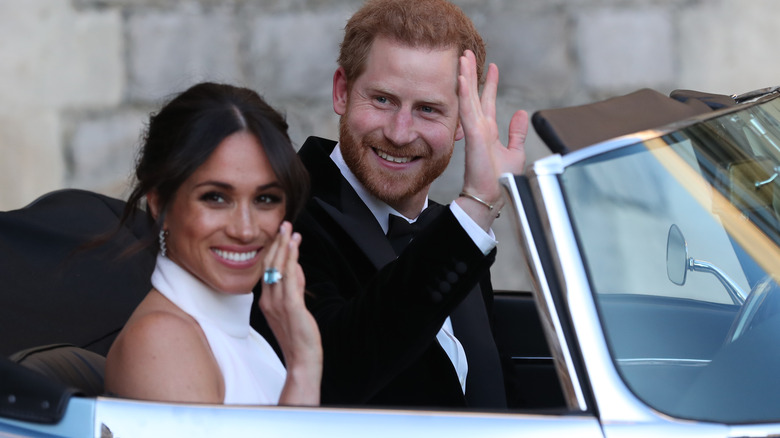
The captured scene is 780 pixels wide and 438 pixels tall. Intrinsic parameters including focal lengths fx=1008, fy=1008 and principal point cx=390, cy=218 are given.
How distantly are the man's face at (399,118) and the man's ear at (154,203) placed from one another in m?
0.67

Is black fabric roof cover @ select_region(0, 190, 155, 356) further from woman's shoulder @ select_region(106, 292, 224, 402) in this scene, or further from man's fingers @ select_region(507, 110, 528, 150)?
man's fingers @ select_region(507, 110, 528, 150)

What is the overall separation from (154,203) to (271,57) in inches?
131

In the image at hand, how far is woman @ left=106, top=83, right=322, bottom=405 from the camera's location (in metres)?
1.83

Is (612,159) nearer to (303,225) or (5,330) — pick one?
(303,225)

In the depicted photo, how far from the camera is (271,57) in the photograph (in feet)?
17.1

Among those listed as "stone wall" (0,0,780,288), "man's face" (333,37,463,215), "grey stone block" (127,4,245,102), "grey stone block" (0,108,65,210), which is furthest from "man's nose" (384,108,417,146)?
"grey stone block" (0,108,65,210)

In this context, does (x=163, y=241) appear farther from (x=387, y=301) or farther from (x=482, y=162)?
(x=482, y=162)

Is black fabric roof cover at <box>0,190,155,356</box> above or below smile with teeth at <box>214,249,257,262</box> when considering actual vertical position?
below

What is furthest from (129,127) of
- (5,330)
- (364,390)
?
(364,390)

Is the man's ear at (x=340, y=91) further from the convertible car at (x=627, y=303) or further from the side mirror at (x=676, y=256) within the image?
the side mirror at (x=676, y=256)

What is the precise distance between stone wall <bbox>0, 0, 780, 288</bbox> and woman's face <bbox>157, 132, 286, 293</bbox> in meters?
3.23

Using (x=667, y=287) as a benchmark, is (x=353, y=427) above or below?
below

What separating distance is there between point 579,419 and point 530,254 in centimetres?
27

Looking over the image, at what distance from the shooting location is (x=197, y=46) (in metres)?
5.20
